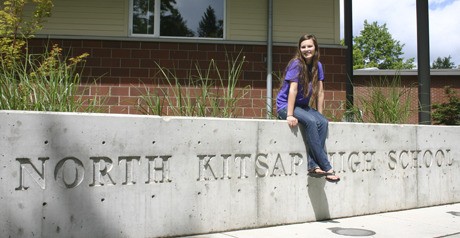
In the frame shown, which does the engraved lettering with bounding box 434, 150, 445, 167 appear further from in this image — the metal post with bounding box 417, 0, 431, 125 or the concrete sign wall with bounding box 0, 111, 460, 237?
the metal post with bounding box 417, 0, 431, 125

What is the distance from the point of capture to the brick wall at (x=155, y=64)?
987cm

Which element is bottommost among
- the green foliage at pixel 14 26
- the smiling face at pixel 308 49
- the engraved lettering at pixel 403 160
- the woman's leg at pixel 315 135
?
the engraved lettering at pixel 403 160

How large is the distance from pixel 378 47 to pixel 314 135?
58.9 meters

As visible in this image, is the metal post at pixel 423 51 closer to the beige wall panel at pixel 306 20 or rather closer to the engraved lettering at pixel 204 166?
the beige wall panel at pixel 306 20

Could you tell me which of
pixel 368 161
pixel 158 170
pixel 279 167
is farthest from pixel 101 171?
pixel 368 161

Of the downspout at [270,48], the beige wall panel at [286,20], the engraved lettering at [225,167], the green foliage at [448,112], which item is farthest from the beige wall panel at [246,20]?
the green foliage at [448,112]

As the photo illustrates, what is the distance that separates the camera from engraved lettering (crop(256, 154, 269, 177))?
548 cm

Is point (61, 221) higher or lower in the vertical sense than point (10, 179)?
lower

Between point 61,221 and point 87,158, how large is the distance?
571 millimetres

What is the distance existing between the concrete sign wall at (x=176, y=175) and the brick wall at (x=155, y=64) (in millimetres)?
3442

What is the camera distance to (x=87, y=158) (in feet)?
14.4

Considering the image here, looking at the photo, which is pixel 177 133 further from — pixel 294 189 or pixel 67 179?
pixel 294 189

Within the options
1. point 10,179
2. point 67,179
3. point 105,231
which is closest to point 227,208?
point 105,231

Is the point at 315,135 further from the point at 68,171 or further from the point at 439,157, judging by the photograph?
the point at 439,157
